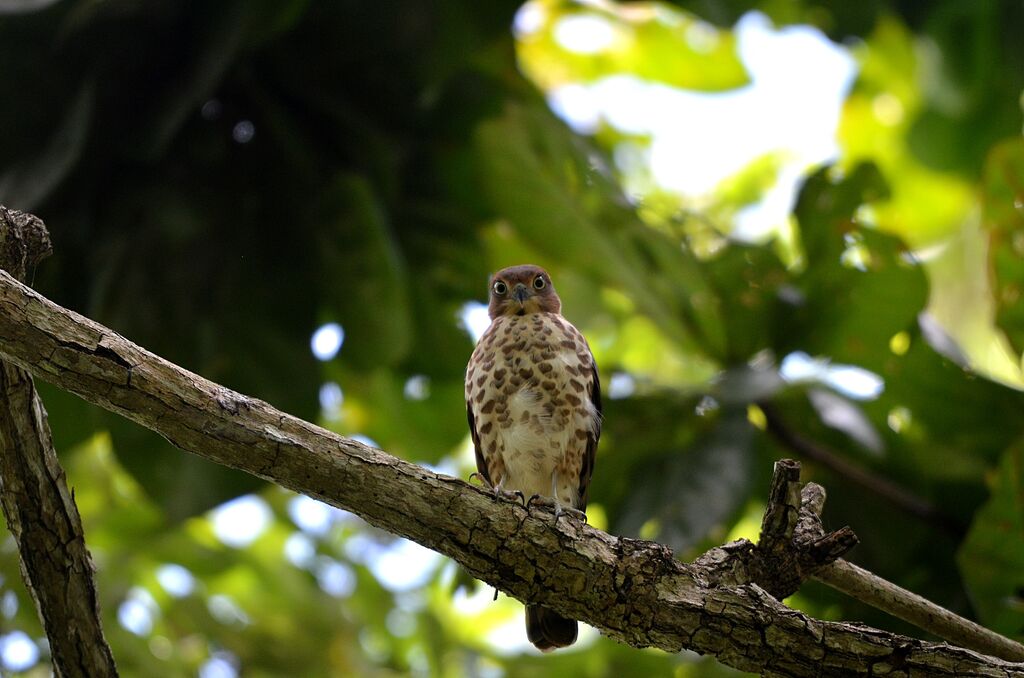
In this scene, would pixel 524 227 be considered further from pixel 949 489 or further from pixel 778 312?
pixel 949 489

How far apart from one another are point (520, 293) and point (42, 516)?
2.42 m

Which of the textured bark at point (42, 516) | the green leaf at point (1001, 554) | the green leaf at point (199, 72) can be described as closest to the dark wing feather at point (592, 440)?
the green leaf at point (1001, 554)

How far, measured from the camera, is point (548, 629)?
3785 mm

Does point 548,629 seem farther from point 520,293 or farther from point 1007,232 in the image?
point 1007,232

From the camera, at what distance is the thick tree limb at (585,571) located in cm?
247

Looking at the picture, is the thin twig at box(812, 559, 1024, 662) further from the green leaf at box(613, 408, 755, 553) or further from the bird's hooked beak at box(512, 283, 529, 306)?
the bird's hooked beak at box(512, 283, 529, 306)

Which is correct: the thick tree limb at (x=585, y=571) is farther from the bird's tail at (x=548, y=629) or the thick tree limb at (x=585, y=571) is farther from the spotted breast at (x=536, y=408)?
the spotted breast at (x=536, y=408)

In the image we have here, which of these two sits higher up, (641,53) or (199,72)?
(641,53)

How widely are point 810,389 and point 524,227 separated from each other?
1.57 m

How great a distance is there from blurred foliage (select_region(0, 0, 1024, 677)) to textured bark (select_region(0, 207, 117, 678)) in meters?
2.02

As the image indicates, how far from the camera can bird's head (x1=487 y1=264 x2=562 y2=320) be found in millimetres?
4598

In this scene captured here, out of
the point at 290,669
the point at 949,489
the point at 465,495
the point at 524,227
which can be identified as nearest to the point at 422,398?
the point at 524,227

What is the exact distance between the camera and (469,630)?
6.70m

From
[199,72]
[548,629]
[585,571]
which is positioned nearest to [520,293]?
[548,629]
